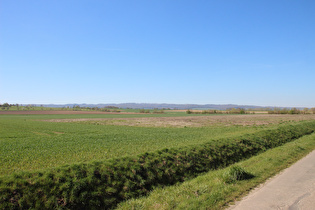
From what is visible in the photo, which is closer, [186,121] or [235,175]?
[235,175]

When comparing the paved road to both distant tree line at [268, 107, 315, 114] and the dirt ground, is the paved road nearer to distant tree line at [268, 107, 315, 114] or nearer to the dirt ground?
the dirt ground

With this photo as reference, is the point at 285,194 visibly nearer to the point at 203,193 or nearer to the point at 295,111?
the point at 203,193

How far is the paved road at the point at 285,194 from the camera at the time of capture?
6.48 metres

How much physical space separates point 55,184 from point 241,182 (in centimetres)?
708

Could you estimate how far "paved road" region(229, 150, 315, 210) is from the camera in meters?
6.48

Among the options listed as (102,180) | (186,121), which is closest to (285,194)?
(102,180)

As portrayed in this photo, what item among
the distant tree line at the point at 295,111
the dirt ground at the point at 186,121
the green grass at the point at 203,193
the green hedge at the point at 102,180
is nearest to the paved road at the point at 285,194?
the green grass at the point at 203,193

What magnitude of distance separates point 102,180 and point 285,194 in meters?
6.50

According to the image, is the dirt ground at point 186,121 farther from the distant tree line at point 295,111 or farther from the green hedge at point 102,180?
the distant tree line at point 295,111

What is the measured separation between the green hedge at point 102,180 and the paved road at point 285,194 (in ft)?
11.6

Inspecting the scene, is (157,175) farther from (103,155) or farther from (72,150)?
(72,150)

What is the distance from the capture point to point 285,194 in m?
7.34

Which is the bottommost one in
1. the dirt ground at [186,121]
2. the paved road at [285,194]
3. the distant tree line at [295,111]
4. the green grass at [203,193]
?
the dirt ground at [186,121]

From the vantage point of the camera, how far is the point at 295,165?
1145cm
